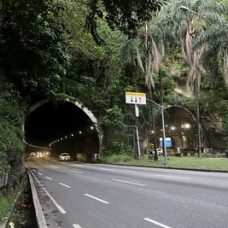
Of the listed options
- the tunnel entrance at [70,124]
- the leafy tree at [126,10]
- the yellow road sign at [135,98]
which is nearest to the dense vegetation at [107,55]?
the leafy tree at [126,10]

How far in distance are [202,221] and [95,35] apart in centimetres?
551

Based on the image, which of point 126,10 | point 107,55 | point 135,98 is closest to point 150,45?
point 135,98

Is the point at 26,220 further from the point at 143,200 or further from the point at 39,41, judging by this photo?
the point at 39,41

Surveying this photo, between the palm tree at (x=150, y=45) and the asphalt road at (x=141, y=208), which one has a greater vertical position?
the palm tree at (x=150, y=45)

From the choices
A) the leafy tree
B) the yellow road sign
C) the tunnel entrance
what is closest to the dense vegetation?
the leafy tree

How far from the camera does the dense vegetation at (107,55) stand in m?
12.0

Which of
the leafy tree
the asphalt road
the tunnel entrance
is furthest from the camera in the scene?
the tunnel entrance

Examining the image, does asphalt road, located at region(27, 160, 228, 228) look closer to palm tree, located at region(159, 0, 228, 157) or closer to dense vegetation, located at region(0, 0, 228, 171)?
dense vegetation, located at region(0, 0, 228, 171)

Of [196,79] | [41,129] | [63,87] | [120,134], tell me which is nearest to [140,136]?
[120,134]

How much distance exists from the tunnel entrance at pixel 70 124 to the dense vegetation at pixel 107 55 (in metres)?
2.14

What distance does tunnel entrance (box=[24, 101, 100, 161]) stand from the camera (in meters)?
52.2

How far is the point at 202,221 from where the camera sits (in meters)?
8.89

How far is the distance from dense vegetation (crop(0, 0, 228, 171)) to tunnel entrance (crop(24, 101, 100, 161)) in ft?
7.01

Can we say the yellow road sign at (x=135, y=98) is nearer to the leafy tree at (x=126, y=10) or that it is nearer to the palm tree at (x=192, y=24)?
the palm tree at (x=192, y=24)
